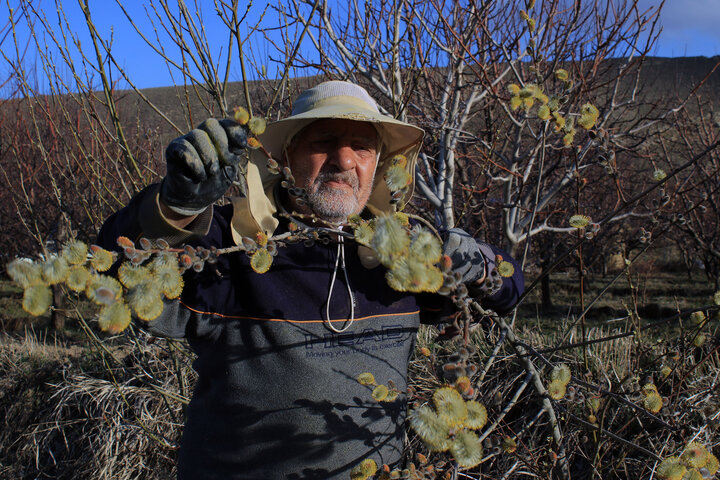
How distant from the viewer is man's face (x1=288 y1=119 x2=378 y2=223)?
76.8 inches

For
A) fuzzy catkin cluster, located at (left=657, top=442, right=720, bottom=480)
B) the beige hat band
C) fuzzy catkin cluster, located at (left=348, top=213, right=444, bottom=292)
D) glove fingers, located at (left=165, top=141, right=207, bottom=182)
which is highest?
the beige hat band

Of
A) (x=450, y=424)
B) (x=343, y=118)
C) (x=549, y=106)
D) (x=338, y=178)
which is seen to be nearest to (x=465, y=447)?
(x=450, y=424)

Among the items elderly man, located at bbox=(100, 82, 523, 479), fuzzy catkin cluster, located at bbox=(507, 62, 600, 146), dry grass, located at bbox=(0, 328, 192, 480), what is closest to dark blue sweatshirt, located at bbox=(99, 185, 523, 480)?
elderly man, located at bbox=(100, 82, 523, 479)

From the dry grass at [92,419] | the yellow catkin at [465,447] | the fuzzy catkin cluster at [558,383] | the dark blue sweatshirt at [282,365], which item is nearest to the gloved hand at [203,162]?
the dark blue sweatshirt at [282,365]

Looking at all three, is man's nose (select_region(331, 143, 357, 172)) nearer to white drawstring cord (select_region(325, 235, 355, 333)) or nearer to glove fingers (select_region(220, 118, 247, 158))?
white drawstring cord (select_region(325, 235, 355, 333))

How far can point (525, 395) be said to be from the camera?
311 cm

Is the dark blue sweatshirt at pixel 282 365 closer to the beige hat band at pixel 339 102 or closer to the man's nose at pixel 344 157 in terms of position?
the man's nose at pixel 344 157

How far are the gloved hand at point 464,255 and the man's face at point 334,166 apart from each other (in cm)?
48

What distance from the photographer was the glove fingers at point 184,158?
127 cm

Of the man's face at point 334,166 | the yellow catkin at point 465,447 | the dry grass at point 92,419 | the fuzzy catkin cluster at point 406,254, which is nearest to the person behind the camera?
the fuzzy catkin cluster at point 406,254

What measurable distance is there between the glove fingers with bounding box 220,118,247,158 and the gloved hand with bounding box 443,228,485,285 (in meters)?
0.66

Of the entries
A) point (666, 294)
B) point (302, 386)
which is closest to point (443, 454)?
point (302, 386)

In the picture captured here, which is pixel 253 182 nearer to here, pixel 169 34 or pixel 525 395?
pixel 169 34

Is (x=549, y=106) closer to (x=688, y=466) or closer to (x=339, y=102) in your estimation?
(x=339, y=102)
